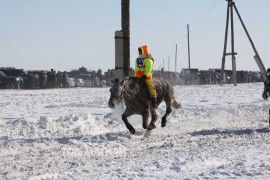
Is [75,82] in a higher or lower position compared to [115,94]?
higher

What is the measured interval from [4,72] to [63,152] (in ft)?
96.9

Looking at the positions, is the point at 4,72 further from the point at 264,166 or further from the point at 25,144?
the point at 264,166

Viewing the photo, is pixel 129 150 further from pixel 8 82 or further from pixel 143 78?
pixel 8 82

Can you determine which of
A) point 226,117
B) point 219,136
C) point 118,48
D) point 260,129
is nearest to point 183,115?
point 226,117

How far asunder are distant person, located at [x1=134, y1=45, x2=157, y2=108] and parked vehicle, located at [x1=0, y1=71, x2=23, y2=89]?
1025 inches

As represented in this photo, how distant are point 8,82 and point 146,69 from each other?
26617 mm

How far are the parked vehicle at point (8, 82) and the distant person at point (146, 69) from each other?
85.4ft

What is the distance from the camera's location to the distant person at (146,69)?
1045 centimetres

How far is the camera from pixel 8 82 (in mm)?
35188

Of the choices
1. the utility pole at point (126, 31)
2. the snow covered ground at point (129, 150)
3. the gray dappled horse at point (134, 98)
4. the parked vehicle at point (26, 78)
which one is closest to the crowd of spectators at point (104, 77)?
the parked vehicle at point (26, 78)

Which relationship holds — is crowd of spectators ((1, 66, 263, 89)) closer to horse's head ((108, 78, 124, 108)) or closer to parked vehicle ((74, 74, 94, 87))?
parked vehicle ((74, 74, 94, 87))

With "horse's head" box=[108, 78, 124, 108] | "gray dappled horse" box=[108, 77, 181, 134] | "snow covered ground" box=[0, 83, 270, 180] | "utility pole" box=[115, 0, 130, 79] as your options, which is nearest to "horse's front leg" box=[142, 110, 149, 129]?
"gray dappled horse" box=[108, 77, 181, 134]

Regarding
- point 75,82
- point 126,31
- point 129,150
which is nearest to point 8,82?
point 75,82

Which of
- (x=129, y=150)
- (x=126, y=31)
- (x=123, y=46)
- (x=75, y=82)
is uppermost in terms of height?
(x=126, y=31)
